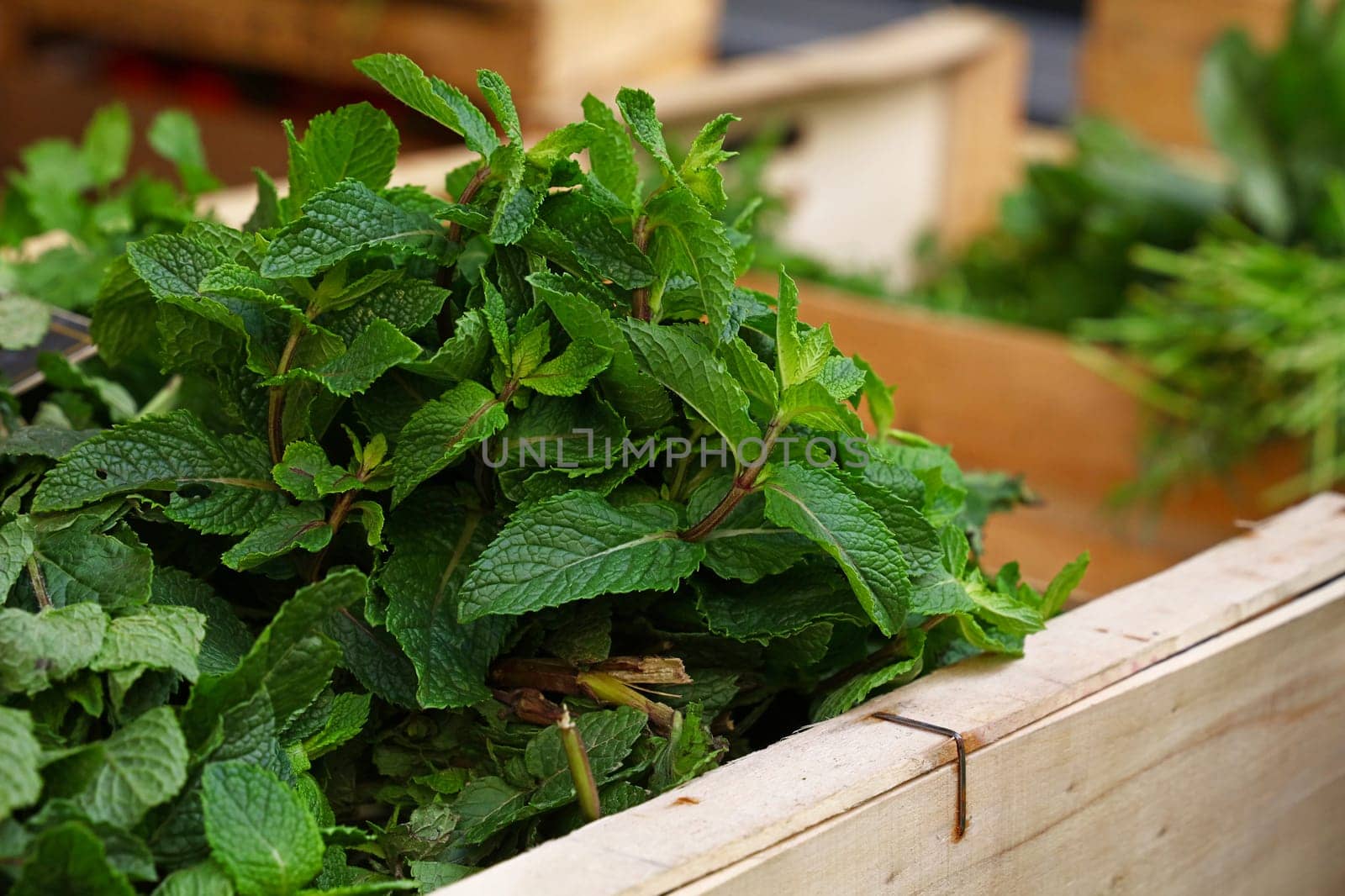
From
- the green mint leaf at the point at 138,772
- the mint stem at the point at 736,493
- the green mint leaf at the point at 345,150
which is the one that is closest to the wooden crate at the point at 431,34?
the green mint leaf at the point at 345,150

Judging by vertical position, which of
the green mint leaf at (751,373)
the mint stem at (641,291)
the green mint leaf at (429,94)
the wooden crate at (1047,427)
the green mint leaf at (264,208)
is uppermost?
the green mint leaf at (429,94)

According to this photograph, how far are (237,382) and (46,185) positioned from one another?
18.8 inches

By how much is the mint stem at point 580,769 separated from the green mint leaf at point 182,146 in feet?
1.81

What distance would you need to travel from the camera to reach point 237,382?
23.9 inches

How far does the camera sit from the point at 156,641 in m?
0.51

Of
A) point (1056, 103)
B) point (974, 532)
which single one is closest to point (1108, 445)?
point (974, 532)

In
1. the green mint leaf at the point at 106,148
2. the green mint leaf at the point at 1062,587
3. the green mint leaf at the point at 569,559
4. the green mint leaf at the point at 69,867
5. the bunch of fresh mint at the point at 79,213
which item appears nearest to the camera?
the green mint leaf at the point at 69,867

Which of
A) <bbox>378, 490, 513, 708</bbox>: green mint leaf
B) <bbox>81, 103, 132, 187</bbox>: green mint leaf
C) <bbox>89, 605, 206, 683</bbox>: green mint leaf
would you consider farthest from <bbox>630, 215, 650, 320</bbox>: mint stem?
<bbox>81, 103, 132, 187</bbox>: green mint leaf

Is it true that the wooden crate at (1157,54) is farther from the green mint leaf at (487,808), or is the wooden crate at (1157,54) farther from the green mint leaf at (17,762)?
the green mint leaf at (17,762)

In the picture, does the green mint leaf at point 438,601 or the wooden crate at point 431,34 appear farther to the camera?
the wooden crate at point 431,34

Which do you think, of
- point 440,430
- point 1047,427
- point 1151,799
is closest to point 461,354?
point 440,430

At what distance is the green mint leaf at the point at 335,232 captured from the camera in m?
0.55

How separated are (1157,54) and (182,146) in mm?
1575

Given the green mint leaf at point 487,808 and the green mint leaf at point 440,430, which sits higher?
the green mint leaf at point 440,430
